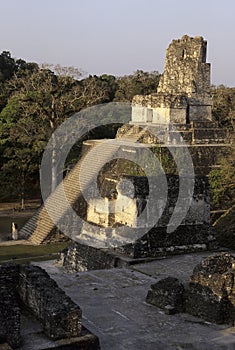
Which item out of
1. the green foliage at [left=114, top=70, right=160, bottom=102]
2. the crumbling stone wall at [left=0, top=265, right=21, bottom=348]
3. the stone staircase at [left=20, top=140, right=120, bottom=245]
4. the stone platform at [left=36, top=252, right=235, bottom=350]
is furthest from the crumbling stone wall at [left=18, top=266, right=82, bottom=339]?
the green foliage at [left=114, top=70, right=160, bottom=102]

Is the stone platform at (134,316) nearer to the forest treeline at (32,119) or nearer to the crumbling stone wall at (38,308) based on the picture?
the crumbling stone wall at (38,308)

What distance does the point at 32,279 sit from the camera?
233 inches

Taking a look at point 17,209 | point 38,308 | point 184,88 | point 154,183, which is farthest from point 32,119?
point 38,308

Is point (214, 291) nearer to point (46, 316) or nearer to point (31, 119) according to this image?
point (46, 316)

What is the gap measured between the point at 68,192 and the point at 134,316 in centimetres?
1047

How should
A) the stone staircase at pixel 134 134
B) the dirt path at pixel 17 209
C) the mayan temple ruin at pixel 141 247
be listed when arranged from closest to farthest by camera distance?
the mayan temple ruin at pixel 141 247, the stone staircase at pixel 134 134, the dirt path at pixel 17 209

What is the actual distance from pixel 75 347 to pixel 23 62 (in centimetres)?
3249

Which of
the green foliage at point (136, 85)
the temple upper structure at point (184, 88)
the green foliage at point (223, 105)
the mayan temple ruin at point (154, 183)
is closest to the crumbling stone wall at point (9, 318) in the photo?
the mayan temple ruin at point (154, 183)

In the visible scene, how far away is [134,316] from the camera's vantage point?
657 cm

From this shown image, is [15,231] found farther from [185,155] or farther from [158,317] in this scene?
[158,317]

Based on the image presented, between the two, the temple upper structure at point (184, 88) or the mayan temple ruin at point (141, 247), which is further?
the temple upper structure at point (184, 88)

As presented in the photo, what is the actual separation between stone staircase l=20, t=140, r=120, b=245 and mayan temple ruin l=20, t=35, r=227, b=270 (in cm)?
4

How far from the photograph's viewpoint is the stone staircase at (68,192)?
1585cm

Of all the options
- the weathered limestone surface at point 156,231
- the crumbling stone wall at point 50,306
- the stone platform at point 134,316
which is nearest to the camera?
the crumbling stone wall at point 50,306
